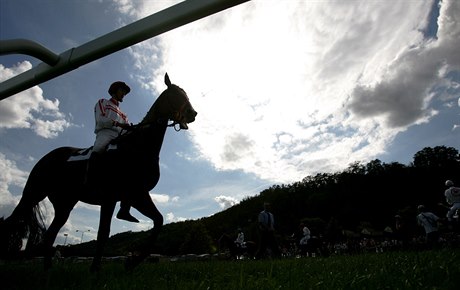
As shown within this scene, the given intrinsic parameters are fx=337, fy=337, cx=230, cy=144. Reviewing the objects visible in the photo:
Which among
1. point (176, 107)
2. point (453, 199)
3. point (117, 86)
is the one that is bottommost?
point (453, 199)

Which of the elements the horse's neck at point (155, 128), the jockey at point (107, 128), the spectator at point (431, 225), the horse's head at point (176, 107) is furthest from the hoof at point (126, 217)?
the spectator at point (431, 225)

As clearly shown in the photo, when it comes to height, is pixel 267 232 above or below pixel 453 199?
below

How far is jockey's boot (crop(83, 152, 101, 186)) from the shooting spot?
5.29 m

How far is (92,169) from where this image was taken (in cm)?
530

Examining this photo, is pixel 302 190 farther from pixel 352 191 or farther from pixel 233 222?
pixel 233 222

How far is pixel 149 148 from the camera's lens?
5.18 m

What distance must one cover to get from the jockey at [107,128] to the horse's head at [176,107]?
62 cm

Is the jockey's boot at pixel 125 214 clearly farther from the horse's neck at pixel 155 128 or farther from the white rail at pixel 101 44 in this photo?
the white rail at pixel 101 44

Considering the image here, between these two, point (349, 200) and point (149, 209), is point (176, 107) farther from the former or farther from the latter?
point (349, 200)

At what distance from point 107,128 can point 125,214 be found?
1453 mm

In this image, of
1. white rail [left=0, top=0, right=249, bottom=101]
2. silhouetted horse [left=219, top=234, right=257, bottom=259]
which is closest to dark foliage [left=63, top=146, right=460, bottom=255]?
silhouetted horse [left=219, top=234, right=257, bottom=259]

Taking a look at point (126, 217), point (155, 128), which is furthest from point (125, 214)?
point (155, 128)

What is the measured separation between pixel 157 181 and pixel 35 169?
246 centimetres

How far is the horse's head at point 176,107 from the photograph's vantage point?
5.41 metres
